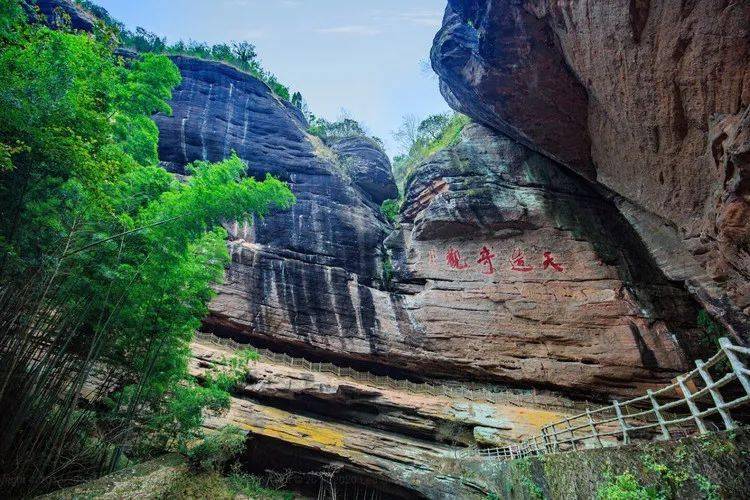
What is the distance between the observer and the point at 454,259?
11.7 metres

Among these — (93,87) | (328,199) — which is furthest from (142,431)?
(328,199)

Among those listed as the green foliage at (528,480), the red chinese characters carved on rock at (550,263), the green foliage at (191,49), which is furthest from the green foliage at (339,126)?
the green foliage at (528,480)

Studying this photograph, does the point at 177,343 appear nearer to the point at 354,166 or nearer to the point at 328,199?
the point at 328,199

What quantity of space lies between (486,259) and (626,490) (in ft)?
29.2

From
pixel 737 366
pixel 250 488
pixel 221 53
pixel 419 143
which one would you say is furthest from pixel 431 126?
pixel 737 366

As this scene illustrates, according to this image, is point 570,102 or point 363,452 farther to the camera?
point 570,102

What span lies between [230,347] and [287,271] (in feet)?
8.68

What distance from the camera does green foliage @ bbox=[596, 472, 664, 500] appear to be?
2.72 meters

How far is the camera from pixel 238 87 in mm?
15367

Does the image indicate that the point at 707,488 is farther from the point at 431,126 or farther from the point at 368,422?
the point at 431,126

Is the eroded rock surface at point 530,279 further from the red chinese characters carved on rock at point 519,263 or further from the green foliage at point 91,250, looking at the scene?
the green foliage at point 91,250

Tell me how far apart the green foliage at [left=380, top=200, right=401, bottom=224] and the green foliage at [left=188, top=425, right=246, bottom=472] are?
408 inches

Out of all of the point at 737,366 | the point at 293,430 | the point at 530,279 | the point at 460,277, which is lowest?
the point at 737,366

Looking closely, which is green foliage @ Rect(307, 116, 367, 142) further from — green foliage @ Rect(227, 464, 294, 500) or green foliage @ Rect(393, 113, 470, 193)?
green foliage @ Rect(227, 464, 294, 500)
